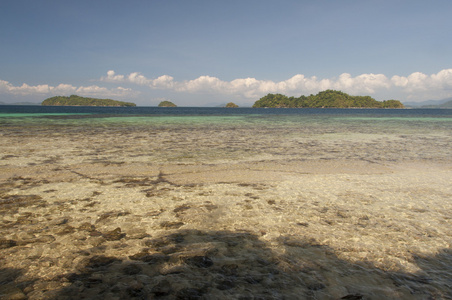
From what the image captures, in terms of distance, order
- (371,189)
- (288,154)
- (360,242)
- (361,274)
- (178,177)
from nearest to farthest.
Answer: (361,274)
(360,242)
(371,189)
(178,177)
(288,154)

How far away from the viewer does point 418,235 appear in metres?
3.85

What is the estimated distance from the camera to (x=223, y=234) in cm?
382

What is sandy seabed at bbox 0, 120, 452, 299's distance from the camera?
269 centimetres

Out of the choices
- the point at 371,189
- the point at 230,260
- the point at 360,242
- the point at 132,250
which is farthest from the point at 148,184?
the point at 371,189

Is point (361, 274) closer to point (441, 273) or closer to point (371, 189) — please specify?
point (441, 273)

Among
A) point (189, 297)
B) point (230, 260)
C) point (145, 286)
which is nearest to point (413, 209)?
point (230, 260)

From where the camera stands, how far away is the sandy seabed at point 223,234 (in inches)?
106

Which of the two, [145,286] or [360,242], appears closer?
[145,286]

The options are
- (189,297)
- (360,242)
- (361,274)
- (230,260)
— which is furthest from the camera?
(360,242)

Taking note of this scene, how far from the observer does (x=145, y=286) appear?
2.64 m

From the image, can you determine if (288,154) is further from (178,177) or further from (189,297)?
(189,297)

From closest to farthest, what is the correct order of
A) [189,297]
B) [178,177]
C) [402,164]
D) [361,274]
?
1. [189,297]
2. [361,274]
3. [178,177]
4. [402,164]

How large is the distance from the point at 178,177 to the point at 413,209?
518cm

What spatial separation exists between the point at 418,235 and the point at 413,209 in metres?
1.22
